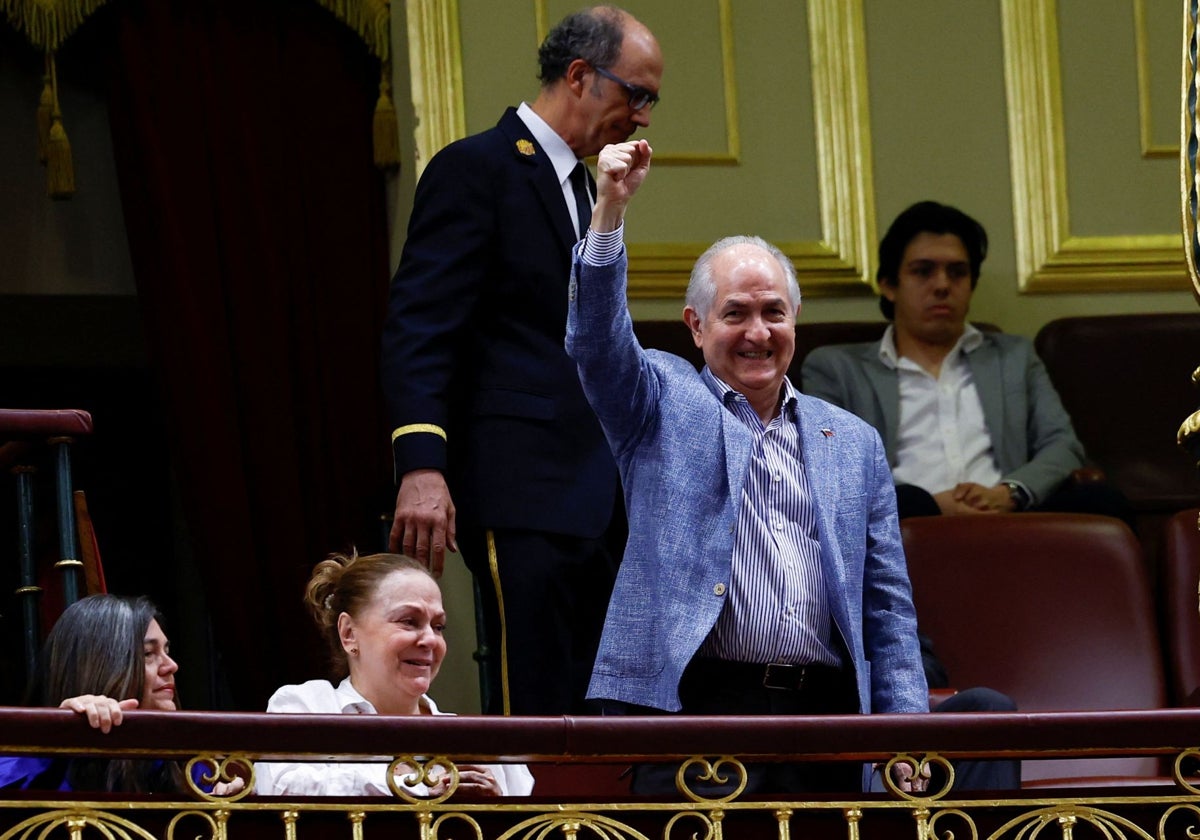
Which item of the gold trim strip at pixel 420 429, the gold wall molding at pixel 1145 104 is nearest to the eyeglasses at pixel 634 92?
the gold trim strip at pixel 420 429

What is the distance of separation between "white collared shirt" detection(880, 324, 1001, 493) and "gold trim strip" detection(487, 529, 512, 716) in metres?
1.44

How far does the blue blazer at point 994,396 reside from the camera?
4227 mm

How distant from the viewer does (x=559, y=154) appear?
3.20 m

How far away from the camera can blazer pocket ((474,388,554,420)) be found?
304 cm

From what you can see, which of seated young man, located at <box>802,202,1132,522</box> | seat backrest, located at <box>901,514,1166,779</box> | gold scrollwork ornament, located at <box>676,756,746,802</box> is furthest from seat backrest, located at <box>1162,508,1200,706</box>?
gold scrollwork ornament, located at <box>676,756,746,802</box>

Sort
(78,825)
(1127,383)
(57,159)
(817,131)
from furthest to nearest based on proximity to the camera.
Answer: (57,159)
(817,131)
(1127,383)
(78,825)

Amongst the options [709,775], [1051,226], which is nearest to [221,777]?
[709,775]

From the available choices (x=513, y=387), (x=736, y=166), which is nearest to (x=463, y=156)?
(x=513, y=387)

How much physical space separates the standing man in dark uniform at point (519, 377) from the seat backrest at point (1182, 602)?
1.13m

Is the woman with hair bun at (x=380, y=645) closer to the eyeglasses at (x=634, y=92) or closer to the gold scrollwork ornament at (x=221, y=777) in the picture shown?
the gold scrollwork ornament at (x=221, y=777)

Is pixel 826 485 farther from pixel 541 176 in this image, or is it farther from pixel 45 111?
pixel 45 111

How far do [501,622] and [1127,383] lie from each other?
2.05 meters

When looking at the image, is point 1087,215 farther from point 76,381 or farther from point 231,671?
point 76,381

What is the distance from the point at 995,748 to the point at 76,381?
12.5 ft
